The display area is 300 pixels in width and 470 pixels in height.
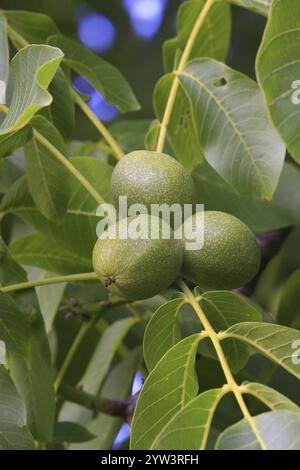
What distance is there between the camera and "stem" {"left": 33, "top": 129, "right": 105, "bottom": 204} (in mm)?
1434

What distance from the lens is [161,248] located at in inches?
49.6

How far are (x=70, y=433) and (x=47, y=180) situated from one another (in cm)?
57

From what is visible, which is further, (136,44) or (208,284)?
(136,44)

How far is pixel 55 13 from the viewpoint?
10.2ft

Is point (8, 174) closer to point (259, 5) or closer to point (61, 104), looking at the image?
point (61, 104)

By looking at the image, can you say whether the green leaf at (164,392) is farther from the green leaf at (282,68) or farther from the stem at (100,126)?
the stem at (100,126)

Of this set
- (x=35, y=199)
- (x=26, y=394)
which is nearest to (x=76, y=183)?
(x=35, y=199)

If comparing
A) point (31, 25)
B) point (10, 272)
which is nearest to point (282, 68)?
point (10, 272)

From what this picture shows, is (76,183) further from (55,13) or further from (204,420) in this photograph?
(55,13)

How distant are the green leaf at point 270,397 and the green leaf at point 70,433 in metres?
0.68

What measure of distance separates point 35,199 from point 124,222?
306 mm

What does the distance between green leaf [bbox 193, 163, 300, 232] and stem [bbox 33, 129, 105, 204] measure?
0.33 metres

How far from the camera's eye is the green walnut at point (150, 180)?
134 cm

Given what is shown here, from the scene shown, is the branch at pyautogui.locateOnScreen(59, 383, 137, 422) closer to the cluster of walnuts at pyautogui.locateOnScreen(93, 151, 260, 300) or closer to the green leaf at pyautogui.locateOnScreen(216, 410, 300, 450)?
the cluster of walnuts at pyautogui.locateOnScreen(93, 151, 260, 300)
